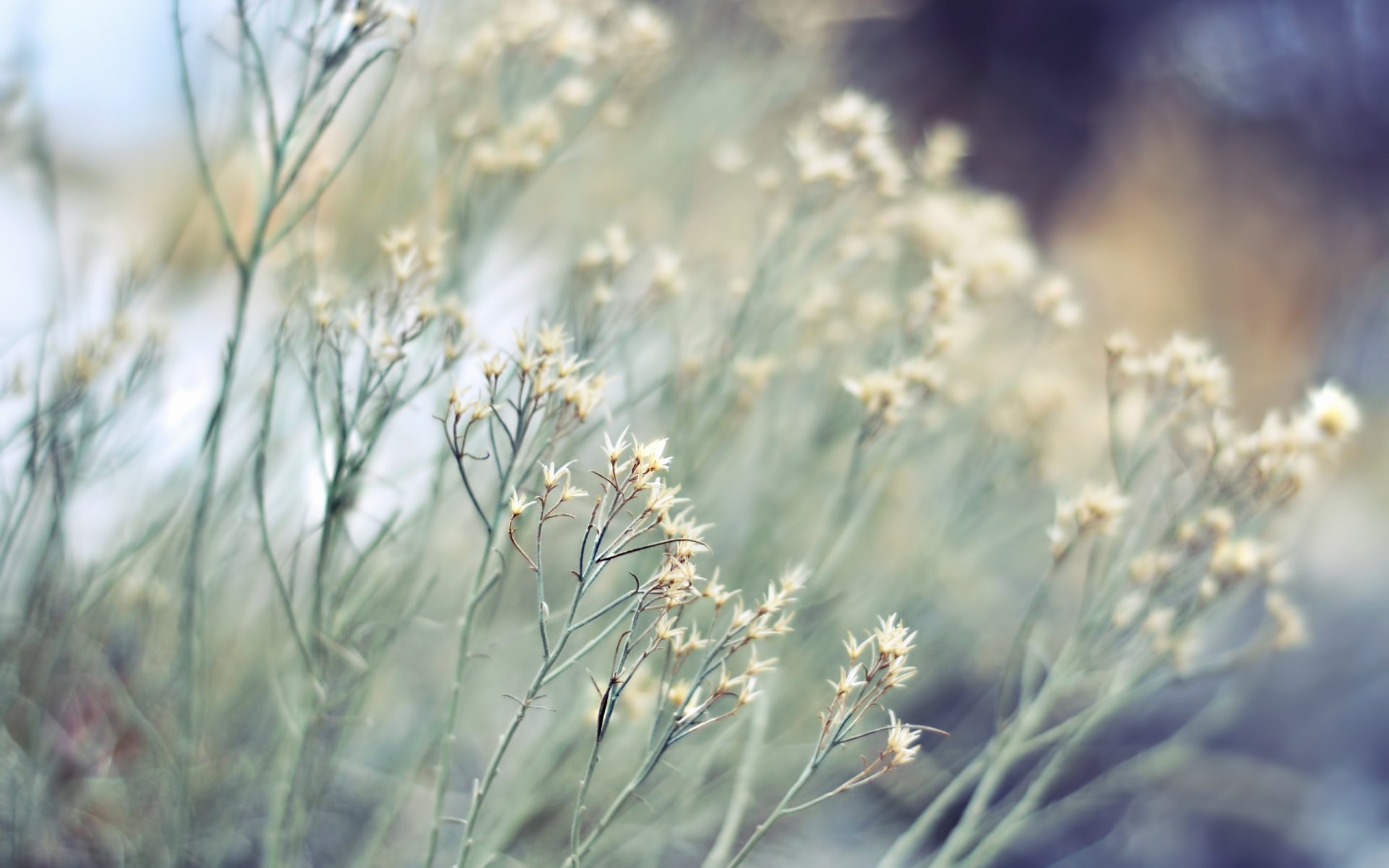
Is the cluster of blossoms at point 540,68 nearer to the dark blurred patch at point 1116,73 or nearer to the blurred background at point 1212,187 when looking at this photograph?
the blurred background at point 1212,187

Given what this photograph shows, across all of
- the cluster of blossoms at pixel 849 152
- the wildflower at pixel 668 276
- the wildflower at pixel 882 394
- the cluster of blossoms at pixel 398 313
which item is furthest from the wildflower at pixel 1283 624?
the cluster of blossoms at pixel 398 313

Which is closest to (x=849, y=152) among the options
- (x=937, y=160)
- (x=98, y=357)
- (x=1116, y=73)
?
(x=937, y=160)

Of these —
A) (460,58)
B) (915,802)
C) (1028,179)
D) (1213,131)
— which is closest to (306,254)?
(460,58)

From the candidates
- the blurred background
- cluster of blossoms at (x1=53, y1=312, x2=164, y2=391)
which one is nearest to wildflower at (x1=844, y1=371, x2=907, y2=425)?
cluster of blossoms at (x1=53, y1=312, x2=164, y2=391)

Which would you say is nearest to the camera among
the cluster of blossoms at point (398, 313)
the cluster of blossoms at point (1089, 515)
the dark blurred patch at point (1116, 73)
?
the cluster of blossoms at point (398, 313)

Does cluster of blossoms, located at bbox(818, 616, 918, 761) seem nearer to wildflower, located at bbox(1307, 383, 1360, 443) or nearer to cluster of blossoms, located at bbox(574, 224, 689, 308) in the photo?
cluster of blossoms, located at bbox(574, 224, 689, 308)
